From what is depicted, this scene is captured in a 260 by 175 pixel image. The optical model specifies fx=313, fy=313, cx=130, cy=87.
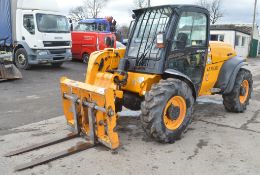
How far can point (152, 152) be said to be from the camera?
4.82 meters

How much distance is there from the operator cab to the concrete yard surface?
3.79 feet

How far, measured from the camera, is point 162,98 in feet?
15.7

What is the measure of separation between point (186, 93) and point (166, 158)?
Answer: 1.18 m

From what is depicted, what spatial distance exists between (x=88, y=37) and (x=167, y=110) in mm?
11364

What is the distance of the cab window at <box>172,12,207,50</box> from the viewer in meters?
5.38

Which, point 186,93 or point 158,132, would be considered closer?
point 158,132

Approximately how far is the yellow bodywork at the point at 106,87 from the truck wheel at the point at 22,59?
28.6 feet

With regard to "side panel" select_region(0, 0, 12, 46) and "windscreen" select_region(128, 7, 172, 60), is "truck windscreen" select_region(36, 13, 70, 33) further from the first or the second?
"windscreen" select_region(128, 7, 172, 60)

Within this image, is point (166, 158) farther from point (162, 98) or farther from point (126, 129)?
point (126, 129)

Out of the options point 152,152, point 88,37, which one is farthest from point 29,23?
point 152,152

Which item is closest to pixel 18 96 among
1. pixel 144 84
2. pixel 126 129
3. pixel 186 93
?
pixel 126 129

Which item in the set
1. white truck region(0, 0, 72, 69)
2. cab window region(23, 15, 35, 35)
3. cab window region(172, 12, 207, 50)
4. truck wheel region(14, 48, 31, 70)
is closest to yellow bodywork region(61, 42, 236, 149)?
cab window region(172, 12, 207, 50)

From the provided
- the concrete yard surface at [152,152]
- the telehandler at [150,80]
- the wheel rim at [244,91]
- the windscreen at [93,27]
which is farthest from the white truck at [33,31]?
the wheel rim at [244,91]

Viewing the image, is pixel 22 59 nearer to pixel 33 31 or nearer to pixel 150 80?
pixel 33 31
